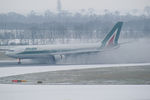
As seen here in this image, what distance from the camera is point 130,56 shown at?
4691 centimetres

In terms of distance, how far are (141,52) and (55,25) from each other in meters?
29.1
